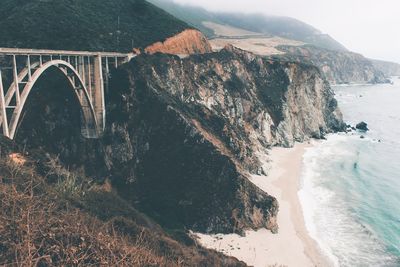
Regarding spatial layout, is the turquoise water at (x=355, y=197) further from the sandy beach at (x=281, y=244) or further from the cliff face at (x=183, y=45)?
the cliff face at (x=183, y=45)

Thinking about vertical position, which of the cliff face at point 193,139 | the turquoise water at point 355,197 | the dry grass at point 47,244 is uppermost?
the dry grass at point 47,244

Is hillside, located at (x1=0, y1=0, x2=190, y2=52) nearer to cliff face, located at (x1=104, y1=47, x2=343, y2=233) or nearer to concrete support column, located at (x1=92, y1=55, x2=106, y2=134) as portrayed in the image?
cliff face, located at (x1=104, y1=47, x2=343, y2=233)

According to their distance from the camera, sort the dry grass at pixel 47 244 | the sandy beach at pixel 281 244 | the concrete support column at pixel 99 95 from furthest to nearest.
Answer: the concrete support column at pixel 99 95
the sandy beach at pixel 281 244
the dry grass at pixel 47 244

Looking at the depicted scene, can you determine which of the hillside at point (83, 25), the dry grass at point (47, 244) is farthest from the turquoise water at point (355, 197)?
the hillside at point (83, 25)

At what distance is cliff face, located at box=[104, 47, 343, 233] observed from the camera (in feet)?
154

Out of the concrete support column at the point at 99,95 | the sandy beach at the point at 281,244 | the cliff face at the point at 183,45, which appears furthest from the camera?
the cliff face at the point at 183,45

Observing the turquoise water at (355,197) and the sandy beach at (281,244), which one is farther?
the turquoise water at (355,197)

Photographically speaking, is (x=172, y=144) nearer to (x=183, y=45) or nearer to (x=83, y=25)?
(x=183, y=45)

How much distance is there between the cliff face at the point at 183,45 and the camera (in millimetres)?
74188

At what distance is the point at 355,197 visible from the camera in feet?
189

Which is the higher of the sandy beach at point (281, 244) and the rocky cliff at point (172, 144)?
the rocky cliff at point (172, 144)

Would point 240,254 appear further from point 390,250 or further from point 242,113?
point 242,113

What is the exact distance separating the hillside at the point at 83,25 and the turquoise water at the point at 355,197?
39.8m

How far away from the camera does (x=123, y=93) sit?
57062 mm
